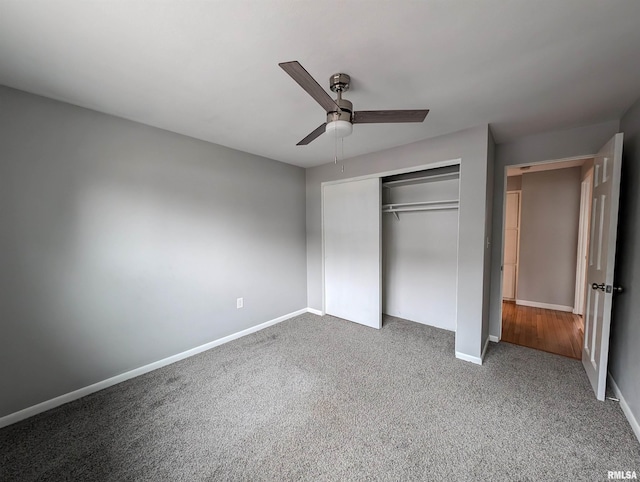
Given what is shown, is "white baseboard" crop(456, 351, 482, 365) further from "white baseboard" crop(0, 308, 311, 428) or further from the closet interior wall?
"white baseboard" crop(0, 308, 311, 428)

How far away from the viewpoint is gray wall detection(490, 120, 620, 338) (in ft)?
7.99

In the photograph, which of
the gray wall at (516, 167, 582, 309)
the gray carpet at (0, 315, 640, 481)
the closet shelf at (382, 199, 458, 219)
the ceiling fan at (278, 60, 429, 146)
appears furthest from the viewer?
the gray wall at (516, 167, 582, 309)

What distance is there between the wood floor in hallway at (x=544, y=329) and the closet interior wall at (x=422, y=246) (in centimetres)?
84

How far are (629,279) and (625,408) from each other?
940 millimetres

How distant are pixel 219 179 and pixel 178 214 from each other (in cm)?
64

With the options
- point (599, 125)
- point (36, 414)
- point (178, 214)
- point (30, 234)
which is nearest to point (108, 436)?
point (36, 414)

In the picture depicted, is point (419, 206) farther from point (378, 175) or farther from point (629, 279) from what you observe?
point (629, 279)

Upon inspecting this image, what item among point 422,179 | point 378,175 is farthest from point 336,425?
point 422,179

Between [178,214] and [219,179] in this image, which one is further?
[219,179]

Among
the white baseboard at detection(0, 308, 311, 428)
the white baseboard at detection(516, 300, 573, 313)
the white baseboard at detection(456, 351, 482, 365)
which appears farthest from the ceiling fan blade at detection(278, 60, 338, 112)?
the white baseboard at detection(516, 300, 573, 313)

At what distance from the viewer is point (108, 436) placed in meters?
1.71

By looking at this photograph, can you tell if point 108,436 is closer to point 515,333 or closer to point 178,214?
point 178,214

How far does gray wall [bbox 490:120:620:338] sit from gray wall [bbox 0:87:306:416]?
3022mm

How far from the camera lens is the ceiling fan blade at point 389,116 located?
5.15 feet
